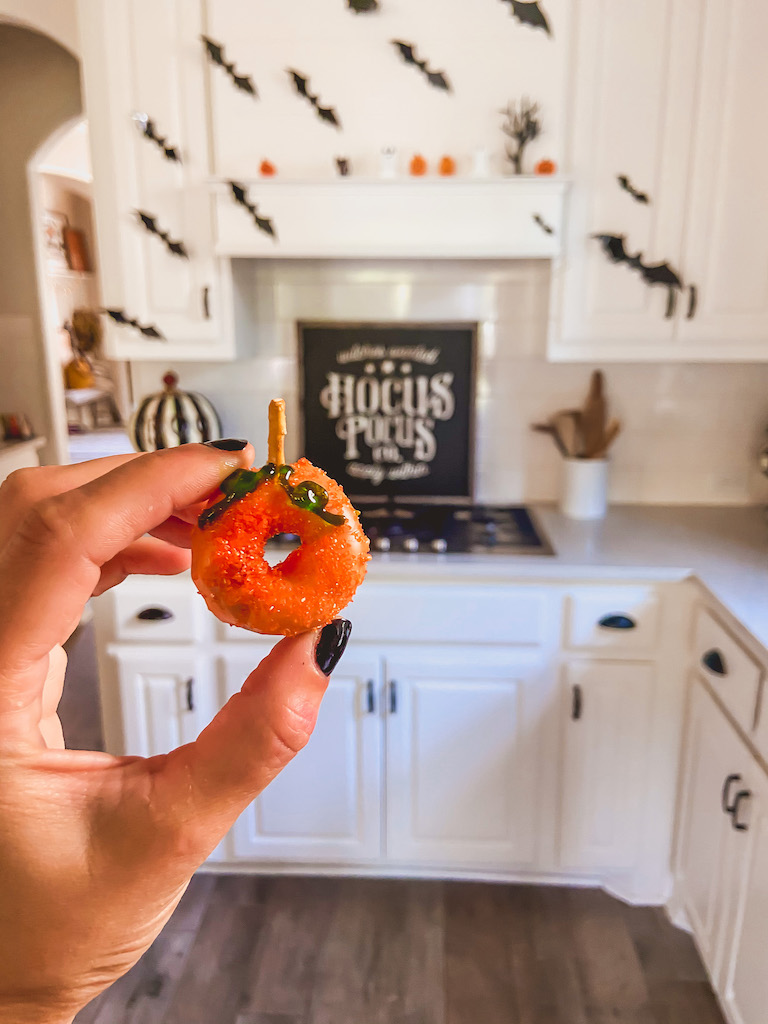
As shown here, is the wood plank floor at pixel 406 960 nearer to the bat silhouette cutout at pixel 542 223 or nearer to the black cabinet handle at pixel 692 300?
the black cabinet handle at pixel 692 300

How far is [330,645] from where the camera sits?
536 millimetres

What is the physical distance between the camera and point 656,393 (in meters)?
2.19

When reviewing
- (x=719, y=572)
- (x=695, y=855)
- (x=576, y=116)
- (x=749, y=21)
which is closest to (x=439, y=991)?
(x=695, y=855)

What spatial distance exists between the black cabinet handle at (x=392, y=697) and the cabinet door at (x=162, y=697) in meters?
0.47

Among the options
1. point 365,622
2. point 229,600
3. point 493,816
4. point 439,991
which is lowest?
point 439,991

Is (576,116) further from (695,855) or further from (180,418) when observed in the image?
(695,855)

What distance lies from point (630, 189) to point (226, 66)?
1.06 metres

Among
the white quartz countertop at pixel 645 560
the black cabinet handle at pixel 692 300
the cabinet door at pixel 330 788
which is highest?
the black cabinet handle at pixel 692 300

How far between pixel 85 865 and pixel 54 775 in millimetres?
55

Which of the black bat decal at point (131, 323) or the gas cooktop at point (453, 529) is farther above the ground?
the black bat decal at point (131, 323)

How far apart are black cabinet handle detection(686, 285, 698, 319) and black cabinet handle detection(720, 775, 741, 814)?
3.72 feet

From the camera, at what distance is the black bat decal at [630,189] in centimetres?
179

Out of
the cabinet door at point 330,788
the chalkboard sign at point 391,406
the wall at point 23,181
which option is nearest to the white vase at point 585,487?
the chalkboard sign at point 391,406

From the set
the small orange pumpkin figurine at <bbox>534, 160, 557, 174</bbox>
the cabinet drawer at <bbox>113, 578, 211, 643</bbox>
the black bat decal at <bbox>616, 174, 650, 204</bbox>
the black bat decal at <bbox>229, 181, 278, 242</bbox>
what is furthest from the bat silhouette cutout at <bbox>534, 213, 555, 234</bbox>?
the cabinet drawer at <bbox>113, 578, 211, 643</bbox>
